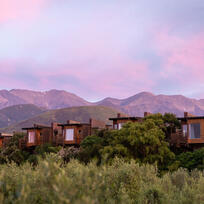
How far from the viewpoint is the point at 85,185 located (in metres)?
9.98

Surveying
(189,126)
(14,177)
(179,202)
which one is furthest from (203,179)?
(189,126)

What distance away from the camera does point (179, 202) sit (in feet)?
61.0

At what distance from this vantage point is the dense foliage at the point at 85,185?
9359 mm

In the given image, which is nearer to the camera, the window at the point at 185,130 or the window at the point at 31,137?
the window at the point at 185,130

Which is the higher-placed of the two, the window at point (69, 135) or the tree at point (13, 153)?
the window at point (69, 135)

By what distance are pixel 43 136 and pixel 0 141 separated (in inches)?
523

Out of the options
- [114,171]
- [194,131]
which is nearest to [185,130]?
[194,131]

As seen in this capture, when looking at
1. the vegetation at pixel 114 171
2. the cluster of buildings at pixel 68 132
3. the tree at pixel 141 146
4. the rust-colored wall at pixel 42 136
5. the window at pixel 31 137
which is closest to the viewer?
the vegetation at pixel 114 171

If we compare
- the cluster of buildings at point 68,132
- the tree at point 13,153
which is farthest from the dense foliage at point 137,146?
the tree at point 13,153

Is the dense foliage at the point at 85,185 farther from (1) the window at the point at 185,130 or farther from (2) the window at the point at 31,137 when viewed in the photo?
(2) the window at the point at 31,137

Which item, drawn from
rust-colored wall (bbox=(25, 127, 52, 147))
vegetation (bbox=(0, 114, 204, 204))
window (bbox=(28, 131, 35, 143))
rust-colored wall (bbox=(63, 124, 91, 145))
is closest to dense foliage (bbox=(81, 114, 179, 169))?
vegetation (bbox=(0, 114, 204, 204))

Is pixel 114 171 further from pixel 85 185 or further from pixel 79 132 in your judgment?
pixel 79 132

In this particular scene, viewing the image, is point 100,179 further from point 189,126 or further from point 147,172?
A: point 189,126

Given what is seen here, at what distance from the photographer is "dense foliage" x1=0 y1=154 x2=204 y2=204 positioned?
936cm
